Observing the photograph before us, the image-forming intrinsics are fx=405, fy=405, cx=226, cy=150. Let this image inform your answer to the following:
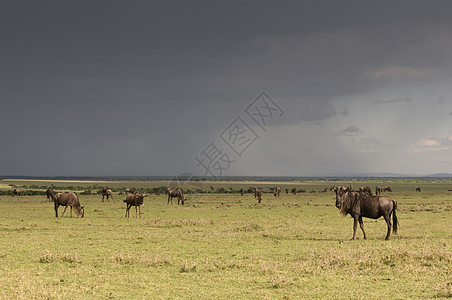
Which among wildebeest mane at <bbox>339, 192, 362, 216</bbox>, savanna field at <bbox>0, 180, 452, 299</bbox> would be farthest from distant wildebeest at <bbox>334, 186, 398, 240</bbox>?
savanna field at <bbox>0, 180, 452, 299</bbox>

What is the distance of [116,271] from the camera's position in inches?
482

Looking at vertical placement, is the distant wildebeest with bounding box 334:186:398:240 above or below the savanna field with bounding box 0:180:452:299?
above

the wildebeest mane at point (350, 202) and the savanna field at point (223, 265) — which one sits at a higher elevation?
the wildebeest mane at point (350, 202)

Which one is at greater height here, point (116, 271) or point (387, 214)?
point (387, 214)

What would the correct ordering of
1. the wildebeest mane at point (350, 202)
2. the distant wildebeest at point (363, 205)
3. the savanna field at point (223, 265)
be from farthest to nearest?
the wildebeest mane at point (350, 202) < the distant wildebeest at point (363, 205) < the savanna field at point (223, 265)

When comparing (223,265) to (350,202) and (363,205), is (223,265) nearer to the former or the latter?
(350,202)

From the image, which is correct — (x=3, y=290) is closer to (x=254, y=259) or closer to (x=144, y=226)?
(x=254, y=259)

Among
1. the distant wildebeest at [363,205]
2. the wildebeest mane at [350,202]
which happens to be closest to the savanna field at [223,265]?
the distant wildebeest at [363,205]

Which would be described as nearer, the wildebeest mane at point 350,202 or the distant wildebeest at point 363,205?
the distant wildebeest at point 363,205

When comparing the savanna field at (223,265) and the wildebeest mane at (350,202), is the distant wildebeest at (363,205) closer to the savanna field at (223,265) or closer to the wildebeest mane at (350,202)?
the wildebeest mane at (350,202)

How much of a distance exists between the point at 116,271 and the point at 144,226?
12811mm

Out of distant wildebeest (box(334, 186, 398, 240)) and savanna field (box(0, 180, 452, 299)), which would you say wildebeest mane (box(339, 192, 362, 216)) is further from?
savanna field (box(0, 180, 452, 299))

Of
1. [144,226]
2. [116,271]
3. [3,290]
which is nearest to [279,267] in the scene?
[116,271]

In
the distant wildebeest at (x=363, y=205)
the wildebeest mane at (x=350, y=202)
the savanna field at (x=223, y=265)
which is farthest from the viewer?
the wildebeest mane at (x=350, y=202)
